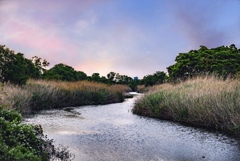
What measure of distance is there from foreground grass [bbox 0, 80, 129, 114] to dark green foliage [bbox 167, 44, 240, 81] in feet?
34.7

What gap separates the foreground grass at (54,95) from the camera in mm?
19594

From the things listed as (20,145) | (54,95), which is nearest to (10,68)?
(54,95)

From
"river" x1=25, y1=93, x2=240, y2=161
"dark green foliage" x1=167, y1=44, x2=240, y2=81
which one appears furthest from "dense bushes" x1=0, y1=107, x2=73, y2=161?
"dark green foliage" x1=167, y1=44, x2=240, y2=81

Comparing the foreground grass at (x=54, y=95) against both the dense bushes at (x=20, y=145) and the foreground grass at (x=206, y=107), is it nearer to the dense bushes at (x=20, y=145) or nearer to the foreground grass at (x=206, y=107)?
the foreground grass at (x=206, y=107)

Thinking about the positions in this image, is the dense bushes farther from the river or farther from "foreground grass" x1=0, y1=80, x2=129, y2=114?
"foreground grass" x1=0, y1=80, x2=129, y2=114

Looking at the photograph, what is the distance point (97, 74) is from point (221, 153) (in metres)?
67.0

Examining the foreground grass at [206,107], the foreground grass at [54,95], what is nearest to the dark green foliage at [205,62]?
the foreground grass at [54,95]

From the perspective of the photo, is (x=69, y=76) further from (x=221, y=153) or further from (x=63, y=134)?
(x=221, y=153)

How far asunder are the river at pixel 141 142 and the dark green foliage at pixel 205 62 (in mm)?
23994

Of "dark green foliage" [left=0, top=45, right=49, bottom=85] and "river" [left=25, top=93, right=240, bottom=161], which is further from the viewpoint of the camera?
"dark green foliage" [left=0, top=45, right=49, bottom=85]

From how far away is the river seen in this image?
8680mm

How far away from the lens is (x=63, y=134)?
12023mm

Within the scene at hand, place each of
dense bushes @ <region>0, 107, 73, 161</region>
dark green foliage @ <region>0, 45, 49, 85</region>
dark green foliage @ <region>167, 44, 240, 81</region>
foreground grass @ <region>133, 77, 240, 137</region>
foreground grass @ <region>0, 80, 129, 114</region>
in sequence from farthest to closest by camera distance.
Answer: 1. dark green foliage @ <region>167, 44, 240, 81</region>
2. dark green foliage @ <region>0, 45, 49, 85</region>
3. foreground grass @ <region>0, 80, 129, 114</region>
4. foreground grass @ <region>133, 77, 240, 137</region>
5. dense bushes @ <region>0, 107, 73, 161</region>

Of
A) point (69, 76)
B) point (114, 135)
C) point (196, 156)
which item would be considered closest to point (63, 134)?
point (114, 135)
